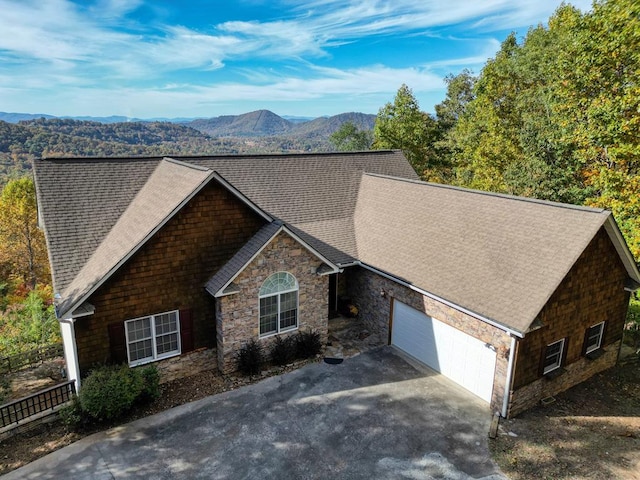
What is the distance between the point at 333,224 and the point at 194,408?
32.3ft

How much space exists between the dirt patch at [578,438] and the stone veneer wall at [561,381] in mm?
229

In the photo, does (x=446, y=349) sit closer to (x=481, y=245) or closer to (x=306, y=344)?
(x=481, y=245)

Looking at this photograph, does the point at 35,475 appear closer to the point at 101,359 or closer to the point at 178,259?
the point at 101,359

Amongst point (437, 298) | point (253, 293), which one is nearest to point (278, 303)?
point (253, 293)

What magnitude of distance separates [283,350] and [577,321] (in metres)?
9.54

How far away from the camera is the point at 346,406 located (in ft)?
39.7

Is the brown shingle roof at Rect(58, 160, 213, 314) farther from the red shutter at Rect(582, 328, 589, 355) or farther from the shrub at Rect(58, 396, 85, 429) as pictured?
the red shutter at Rect(582, 328, 589, 355)

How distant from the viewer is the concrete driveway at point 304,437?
9.62 m

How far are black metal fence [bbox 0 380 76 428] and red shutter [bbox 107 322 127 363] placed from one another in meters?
1.25

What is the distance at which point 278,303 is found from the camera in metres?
14.2

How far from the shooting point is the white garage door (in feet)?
40.4

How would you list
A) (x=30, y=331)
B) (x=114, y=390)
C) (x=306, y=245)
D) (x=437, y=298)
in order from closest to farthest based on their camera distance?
(x=114, y=390) → (x=437, y=298) → (x=306, y=245) → (x=30, y=331)

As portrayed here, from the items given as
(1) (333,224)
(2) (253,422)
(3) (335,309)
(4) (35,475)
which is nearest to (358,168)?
(1) (333,224)

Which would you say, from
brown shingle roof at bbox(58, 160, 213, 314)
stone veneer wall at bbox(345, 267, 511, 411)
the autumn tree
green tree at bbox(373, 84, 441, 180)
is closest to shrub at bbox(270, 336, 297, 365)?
stone veneer wall at bbox(345, 267, 511, 411)
